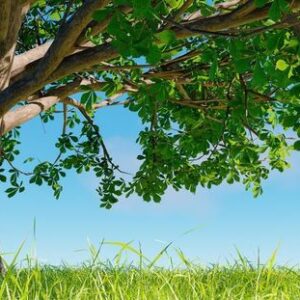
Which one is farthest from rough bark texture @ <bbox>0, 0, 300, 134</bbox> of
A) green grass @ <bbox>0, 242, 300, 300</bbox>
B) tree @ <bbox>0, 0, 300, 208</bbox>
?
green grass @ <bbox>0, 242, 300, 300</bbox>

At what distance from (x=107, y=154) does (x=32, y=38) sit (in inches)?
94.7

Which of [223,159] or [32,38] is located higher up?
[32,38]

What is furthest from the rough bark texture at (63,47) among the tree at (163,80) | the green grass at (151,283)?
the green grass at (151,283)

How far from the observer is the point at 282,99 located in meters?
8.01

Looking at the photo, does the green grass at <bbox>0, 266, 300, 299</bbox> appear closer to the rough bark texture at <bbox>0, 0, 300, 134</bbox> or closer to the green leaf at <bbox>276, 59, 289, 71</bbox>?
the green leaf at <bbox>276, 59, 289, 71</bbox>

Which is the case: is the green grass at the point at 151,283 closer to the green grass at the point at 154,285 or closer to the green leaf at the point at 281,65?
the green grass at the point at 154,285

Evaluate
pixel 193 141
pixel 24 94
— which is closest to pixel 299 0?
pixel 24 94

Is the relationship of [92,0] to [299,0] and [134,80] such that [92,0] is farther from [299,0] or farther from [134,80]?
[134,80]

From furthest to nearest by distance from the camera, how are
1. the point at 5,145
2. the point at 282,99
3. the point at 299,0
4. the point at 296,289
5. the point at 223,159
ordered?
the point at 5,145 < the point at 223,159 < the point at 282,99 < the point at 296,289 < the point at 299,0

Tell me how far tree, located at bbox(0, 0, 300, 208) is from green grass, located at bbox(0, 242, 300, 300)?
1.44 metres

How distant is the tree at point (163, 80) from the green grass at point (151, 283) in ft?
4.72

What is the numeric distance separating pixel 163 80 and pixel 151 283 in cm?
305

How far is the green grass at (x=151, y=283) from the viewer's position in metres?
4.25

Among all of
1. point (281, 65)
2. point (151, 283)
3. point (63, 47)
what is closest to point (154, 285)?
point (151, 283)
